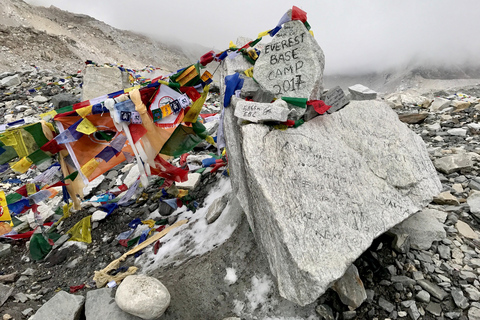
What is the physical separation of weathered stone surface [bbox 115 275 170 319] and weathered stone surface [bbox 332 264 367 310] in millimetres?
1578

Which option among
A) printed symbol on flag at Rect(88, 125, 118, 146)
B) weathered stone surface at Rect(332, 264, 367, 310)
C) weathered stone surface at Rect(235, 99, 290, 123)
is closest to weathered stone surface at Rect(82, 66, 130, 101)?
printed symbol on flag at Rect(88, 125, 118, 146)

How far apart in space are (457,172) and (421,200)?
1936 mm

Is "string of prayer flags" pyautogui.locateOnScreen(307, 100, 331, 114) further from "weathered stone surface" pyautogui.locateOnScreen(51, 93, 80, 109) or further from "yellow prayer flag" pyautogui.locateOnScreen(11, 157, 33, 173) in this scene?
"weathered stone surface" pyautogui.locateOnScreen(51, 93, 80, 109)

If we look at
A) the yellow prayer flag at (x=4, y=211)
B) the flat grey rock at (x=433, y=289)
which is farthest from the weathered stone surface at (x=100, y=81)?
the flat grey rock at (x=433, y=289)

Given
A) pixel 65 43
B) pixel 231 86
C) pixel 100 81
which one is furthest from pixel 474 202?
pixel 65 43

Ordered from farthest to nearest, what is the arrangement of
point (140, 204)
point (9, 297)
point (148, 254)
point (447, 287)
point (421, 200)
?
point (140, 204)
point (148, 254)
point (9, 297)
point (421, 200)
point (447, 287)

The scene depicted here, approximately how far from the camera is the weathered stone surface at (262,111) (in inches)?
106

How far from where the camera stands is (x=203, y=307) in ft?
9.07

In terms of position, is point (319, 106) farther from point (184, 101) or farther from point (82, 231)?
point (82, 231)

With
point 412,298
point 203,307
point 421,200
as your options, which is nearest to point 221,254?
point 203,307

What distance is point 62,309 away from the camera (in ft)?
9.23

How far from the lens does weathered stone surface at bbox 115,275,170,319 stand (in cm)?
251

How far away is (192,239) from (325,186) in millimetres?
2061

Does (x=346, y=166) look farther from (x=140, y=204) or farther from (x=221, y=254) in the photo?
(x=140, y=204)
